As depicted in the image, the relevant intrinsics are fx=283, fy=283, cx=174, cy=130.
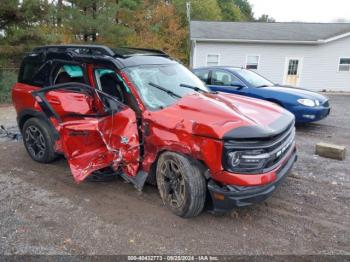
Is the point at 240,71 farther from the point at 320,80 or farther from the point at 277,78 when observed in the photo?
the point at 320,80

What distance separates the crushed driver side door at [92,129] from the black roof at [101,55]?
0.49 metres

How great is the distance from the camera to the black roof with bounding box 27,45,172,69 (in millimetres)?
3809

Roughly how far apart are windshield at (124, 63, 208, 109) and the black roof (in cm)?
14

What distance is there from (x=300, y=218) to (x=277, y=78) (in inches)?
611

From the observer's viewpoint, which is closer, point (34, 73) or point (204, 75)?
point (34, 73)

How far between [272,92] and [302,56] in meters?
11.9

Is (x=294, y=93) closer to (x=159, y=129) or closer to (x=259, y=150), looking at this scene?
(x=259, y=150)

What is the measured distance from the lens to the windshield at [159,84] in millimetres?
3554

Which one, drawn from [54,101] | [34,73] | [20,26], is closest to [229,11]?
[20,26]

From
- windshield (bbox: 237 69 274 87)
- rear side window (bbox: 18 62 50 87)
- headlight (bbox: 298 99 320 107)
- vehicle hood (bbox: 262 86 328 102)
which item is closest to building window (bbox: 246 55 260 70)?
windshield (bbox: 237 69 274 87)

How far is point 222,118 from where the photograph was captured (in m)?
3.04

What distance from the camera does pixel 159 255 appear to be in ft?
8.99

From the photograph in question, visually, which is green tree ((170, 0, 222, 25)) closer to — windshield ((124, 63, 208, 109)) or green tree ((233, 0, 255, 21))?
green tree ((233, 0, 255, 21))

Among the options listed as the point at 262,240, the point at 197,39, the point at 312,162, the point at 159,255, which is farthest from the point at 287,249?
the point at 197,39
